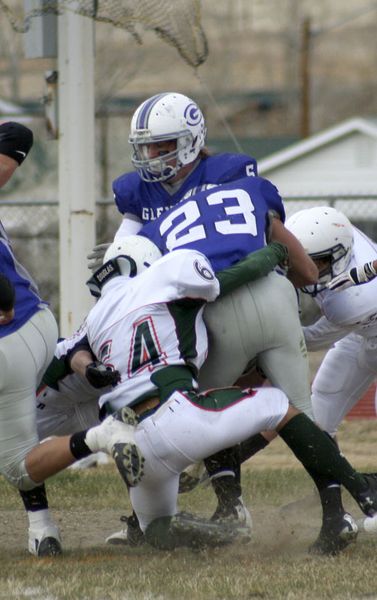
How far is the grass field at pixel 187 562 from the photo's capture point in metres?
4.50

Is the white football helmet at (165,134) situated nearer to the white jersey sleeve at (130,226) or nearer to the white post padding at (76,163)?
the white jersey sleeve at (130,226)

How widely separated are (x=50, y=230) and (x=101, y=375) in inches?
369

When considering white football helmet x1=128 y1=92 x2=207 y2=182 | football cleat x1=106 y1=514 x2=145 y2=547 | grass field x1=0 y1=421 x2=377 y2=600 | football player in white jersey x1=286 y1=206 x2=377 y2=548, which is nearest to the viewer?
grass field x1=0 y1=421 x2=377 y2=600

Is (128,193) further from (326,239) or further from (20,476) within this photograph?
(20,476)

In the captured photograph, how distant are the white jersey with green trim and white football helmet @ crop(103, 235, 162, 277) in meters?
0.12

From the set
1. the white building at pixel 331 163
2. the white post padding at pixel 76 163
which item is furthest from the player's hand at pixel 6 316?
the white building at pixel 331 163

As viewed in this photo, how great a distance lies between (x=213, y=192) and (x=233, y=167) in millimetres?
285

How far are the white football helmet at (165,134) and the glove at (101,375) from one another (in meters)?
1.06

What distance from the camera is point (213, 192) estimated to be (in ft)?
18.0

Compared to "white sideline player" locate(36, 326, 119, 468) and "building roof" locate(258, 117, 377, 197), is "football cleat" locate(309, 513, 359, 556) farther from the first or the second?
"building roof" locate(258, 117, 377, 197)

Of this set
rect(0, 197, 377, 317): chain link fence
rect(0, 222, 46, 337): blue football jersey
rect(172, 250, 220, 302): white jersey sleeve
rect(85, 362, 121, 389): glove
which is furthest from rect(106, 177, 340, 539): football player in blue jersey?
rect(0, 197, 377, 317): chain link fence

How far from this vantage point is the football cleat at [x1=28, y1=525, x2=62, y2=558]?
534 centimetres

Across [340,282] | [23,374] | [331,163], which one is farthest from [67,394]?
[331,163]

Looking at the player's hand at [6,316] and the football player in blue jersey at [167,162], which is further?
the football player in blue jersey at [167,162]
